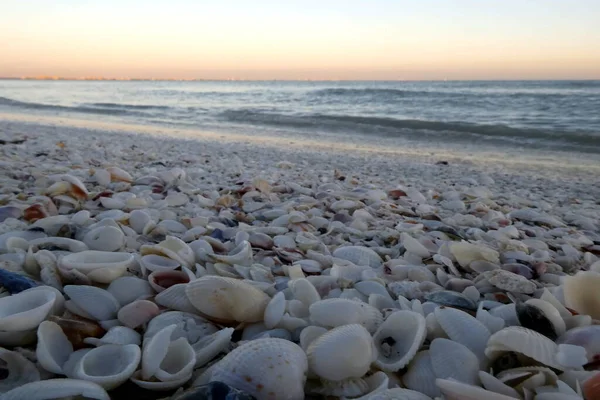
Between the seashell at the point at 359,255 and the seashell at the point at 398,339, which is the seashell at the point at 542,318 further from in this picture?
the seashell at the point at 359,255

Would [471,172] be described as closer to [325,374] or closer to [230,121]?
[325,374]

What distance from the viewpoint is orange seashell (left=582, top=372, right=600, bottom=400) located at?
3.45ft

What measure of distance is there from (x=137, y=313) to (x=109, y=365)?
23 cm

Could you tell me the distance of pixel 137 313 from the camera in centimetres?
137

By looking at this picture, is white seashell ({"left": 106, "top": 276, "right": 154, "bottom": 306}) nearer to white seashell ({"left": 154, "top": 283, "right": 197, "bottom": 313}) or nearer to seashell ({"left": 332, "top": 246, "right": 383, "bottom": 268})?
white seashell ({"left": 154, "top": 283, "right": 197, "bottom": 313})

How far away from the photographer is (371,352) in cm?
118

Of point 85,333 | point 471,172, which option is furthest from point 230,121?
point 85,333

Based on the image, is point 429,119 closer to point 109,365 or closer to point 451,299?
point 451,299

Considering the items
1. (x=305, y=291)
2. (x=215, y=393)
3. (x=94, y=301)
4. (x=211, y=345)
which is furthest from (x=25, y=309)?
(x=305, y=291)

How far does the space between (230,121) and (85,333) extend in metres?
13.1

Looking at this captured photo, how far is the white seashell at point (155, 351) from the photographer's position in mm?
1098

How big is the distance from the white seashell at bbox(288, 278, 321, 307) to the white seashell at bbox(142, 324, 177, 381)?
0.44 meters

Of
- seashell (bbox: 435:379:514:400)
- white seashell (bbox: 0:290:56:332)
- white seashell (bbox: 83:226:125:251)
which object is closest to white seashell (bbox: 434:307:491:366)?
seashell (bbox: 435:379:514:400)

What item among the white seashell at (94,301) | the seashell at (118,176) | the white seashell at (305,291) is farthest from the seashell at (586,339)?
the seashell at (118,176)
